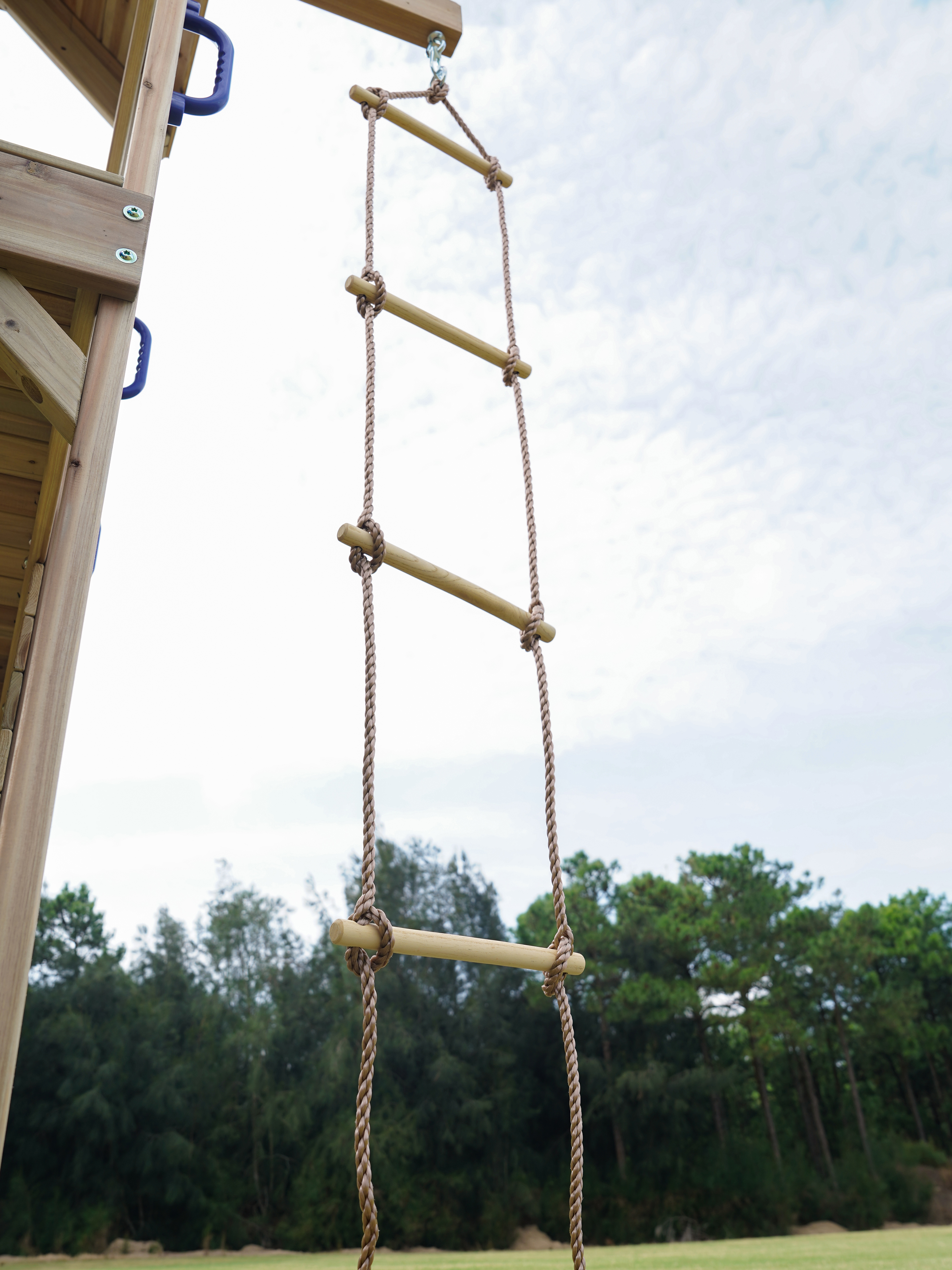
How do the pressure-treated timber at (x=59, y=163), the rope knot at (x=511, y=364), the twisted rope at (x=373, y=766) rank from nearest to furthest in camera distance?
1. the twisted rope at (x=373, y=766)
2. the pressure-treated timber at (x=59, y=163)
3. the rope knot at (x=511, y=364)

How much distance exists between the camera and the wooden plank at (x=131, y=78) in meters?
1.77

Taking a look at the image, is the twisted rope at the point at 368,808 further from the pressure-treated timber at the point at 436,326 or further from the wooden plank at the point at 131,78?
the wooden plank at the point at 131,78

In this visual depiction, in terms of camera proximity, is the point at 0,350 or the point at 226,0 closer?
the point at 0,350

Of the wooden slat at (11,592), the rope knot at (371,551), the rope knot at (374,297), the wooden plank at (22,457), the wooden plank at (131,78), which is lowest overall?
the rope knot at (371,551)

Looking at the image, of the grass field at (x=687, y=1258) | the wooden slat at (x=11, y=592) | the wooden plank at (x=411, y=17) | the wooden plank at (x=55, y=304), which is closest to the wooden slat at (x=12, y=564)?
the wooden slat at (x=11, y=592)

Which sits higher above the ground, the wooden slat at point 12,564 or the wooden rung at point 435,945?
the wooden slat at point 12,564

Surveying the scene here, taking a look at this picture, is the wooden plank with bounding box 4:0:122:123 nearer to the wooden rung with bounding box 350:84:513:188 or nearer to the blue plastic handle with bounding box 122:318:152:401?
the wooden rung with bounding box 350:84:513:188

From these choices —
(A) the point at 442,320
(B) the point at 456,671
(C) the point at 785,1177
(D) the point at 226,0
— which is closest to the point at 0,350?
(A) the point at 442,320

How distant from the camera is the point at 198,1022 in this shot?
16438 mm

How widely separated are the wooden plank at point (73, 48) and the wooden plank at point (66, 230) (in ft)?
3.72

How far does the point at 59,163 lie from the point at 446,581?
966mm

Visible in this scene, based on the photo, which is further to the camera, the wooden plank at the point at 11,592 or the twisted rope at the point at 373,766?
the wooden plank at the point at 11,592

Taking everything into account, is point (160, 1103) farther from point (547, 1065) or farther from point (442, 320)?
Answer: point (442, 320)

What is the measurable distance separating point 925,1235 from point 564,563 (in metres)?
25.6
